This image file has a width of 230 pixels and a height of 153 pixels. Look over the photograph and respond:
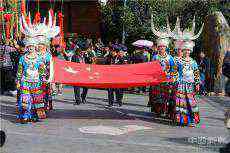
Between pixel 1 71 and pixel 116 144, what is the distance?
9046mm

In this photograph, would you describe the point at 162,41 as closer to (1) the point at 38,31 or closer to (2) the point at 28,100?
(1) the point at 38,31

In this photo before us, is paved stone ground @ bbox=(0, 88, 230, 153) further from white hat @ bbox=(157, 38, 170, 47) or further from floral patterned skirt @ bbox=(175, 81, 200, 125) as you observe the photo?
white hat @ bbox=(157, 38, 170, 47)

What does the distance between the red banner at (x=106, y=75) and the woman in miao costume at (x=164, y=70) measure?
0.25 meters

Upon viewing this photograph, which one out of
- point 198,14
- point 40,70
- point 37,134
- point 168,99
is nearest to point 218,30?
point 198,14

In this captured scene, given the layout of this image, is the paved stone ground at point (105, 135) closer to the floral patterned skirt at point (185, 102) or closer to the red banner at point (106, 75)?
the floral patterned skirt at point (185, 102)

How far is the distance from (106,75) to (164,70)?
53.0 inches

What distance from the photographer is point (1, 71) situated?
56.8 feet

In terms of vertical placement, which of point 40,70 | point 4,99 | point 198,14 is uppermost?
point 198,14

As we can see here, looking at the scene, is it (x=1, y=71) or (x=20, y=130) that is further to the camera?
(x=1, y=71)

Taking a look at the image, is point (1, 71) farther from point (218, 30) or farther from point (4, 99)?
point (218, 30)

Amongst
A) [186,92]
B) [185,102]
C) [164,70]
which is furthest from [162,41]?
[185,102]

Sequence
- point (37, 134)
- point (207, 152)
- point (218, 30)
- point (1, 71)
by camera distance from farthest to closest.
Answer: point (218, 30) → point (1, 71) → point (37, 134) → point (207, 152)

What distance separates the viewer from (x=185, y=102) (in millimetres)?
11414

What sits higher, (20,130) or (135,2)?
(135,2)
